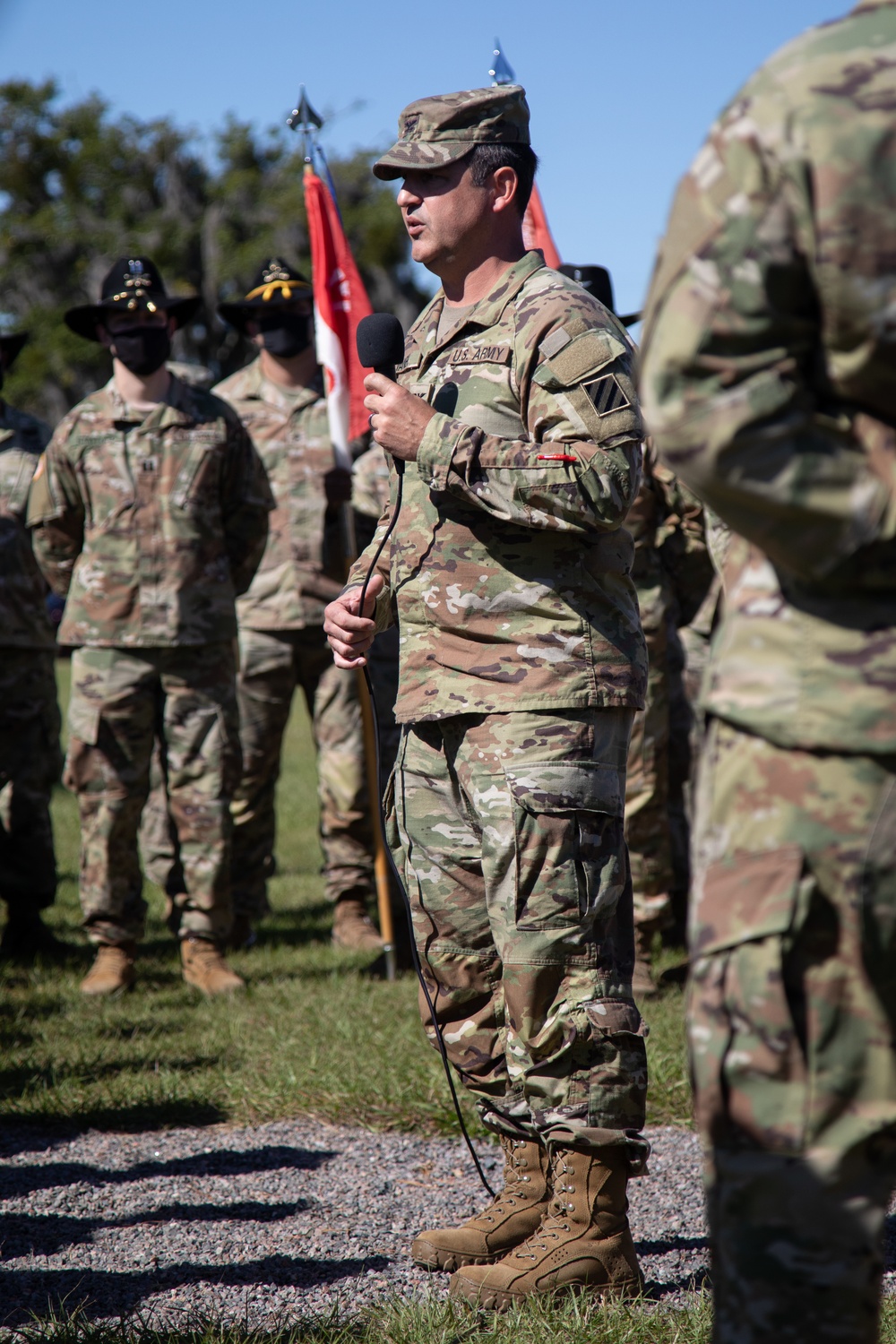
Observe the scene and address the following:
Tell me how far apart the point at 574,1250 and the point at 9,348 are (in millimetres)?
6418

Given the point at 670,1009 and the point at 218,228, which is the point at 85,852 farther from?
the point at 218,228

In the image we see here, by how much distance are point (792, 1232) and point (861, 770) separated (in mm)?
585

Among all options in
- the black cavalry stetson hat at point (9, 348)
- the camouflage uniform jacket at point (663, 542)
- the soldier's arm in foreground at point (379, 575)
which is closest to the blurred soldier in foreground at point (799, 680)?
the soldier's arm in foreground at point (379, 575)

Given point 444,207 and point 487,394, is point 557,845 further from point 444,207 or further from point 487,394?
point 444,207

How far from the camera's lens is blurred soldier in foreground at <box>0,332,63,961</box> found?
735 centimetres

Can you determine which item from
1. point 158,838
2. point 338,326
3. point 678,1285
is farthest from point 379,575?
point 158,838

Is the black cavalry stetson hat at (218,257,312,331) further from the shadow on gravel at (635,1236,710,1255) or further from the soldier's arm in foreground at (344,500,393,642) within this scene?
the shadow on gravel at (635,1236,710,1255)

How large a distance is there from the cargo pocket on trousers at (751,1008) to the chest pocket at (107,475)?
515 cm

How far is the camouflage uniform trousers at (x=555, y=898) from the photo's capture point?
319cm

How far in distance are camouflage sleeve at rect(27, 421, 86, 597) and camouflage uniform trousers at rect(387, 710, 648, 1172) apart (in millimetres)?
3859

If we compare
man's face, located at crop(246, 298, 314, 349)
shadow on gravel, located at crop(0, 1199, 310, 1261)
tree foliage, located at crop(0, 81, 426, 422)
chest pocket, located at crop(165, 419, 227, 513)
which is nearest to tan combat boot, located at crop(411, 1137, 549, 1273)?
shadow on gravel, located at crop(0, 1199, 310, 1261)

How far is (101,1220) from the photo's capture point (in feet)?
12.9

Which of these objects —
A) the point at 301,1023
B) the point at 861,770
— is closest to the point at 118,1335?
the point at 861,770

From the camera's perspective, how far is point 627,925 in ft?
11.1
